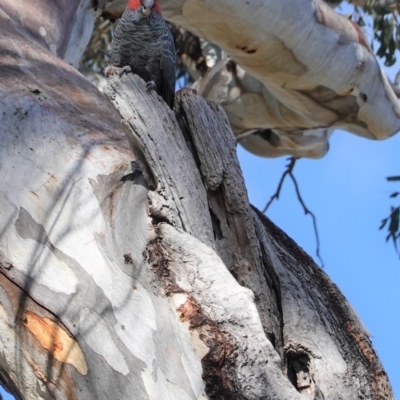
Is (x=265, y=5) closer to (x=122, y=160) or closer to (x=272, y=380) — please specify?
(x=122, y=160)

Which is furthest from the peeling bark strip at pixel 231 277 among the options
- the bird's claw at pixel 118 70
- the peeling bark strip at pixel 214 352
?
the bird's claw at pixel 118 70

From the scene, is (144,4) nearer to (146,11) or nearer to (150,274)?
(146,11)

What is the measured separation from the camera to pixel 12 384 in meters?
1.55

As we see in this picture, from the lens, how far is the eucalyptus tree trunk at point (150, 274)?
4.15 ft

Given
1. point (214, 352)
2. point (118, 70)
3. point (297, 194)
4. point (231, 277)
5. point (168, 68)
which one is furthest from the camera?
point (297, 194)

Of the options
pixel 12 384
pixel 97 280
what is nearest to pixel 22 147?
pixel 97 280

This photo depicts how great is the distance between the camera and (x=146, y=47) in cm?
238

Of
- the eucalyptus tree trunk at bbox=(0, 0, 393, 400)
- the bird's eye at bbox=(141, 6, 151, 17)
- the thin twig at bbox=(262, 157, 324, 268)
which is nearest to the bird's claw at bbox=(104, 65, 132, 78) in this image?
the eucalyptus tree trunk at bbox=(0, 0, 393, 400)

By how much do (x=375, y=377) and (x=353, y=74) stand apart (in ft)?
7.42

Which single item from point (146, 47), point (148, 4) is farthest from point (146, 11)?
point (146, 47)

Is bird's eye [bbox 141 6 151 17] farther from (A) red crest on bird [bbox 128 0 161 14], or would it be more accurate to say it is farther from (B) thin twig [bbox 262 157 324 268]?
(B) thin twig [bbox 262 157 324 268]

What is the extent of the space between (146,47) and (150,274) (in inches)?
47.1

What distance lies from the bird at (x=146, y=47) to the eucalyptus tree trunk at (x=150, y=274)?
21.3 inches

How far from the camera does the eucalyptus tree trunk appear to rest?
4.15 feet
